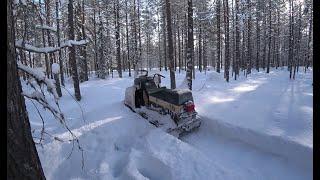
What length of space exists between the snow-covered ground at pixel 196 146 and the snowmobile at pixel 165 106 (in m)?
0.35

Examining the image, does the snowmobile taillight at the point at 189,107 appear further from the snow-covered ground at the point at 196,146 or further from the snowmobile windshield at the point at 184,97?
the snow-covered ground at the point at 196,146

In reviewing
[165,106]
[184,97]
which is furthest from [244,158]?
[165,106]

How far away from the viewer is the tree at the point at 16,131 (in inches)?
121

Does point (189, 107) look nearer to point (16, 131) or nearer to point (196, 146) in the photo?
point (196, 146)

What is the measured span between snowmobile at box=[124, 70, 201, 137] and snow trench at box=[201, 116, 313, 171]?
2.48 feet

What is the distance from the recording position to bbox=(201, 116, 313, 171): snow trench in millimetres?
8815

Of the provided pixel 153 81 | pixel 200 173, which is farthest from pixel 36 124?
pixel 200 173

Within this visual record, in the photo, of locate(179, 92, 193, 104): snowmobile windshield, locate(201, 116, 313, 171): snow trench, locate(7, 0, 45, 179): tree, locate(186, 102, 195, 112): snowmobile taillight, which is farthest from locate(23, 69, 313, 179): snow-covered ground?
locate(7, 0, 45, 179): tree

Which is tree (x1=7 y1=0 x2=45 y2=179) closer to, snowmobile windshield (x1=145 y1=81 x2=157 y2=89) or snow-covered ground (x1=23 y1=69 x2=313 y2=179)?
snow-covered ground (x1=23 y1=69 x2=313 y2=179)

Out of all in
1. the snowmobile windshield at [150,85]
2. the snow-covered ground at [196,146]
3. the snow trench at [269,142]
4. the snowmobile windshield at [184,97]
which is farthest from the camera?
the snowmobile windshield at [150,85]

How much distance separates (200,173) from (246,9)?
34243 mm

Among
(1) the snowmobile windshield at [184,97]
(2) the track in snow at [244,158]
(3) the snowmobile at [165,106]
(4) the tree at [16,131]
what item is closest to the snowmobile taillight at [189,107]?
(3) the snowmobile at [165,106]
